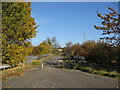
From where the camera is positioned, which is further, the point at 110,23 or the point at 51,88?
the point at 110,23

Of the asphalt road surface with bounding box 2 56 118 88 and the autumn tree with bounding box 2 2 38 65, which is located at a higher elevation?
the autumn tree with bounding box 2 2 38 65

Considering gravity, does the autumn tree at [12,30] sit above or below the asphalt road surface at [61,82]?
above

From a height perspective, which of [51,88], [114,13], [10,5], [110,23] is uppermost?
[10,5]

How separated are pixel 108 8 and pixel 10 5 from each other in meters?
9.66

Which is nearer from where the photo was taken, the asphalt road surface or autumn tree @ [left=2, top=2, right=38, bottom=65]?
the asphalt road surface

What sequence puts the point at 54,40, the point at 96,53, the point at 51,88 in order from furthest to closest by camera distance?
the point at 54,40
the point at 96,53
the point at 51,88

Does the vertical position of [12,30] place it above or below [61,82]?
above

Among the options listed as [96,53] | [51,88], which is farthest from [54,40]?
[51,88]

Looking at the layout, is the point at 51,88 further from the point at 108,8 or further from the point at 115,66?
the point at 108,8

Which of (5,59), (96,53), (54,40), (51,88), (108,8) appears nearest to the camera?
(51,88)

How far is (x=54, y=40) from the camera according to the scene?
3206 inches

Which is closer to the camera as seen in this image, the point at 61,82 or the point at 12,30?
the point at 61,82

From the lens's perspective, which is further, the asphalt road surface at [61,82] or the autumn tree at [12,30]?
the autumn tree at [12,30]

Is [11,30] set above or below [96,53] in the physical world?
above
